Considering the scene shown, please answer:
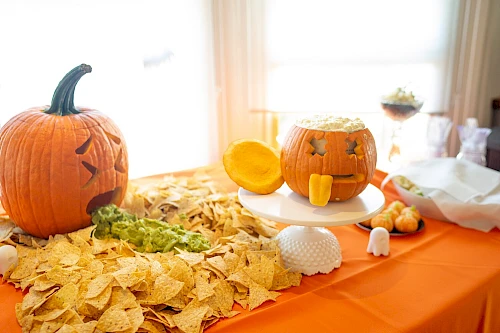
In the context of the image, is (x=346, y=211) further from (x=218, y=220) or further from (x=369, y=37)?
(x=369, y=37)

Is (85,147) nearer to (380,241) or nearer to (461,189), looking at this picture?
(380,241)

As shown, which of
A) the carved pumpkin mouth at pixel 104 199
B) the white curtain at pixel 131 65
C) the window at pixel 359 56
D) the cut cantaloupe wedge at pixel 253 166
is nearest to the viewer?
the cut cantaloupe wedge at pixel 253 166

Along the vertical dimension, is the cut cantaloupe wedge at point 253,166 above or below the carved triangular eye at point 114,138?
below

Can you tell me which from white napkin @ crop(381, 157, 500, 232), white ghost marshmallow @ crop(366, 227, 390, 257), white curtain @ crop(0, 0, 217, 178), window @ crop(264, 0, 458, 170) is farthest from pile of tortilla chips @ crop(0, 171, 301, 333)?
window @ crop(264, 0, 458, 170)

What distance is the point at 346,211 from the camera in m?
1.00

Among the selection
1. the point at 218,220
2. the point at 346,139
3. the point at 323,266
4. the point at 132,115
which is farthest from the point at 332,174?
the point at 132,115

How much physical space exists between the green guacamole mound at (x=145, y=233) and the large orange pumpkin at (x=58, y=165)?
7 cm

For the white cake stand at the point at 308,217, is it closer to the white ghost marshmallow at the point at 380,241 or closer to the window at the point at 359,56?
the white ghost marshmallow at the point at 380,241

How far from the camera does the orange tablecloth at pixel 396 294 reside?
34.0 inches

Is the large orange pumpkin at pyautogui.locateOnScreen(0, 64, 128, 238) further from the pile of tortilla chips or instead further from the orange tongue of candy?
the orange tongue of candy

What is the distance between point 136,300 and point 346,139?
0.58 metres

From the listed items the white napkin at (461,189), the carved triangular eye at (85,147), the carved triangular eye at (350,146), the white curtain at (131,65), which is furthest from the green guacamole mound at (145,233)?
the white curtain at (131,65)

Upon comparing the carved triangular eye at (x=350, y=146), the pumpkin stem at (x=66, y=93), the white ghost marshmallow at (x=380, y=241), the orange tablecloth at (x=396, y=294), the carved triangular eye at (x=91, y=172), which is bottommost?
the orange tablecloth at (x=396, y=294)

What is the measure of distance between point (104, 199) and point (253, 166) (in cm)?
45
